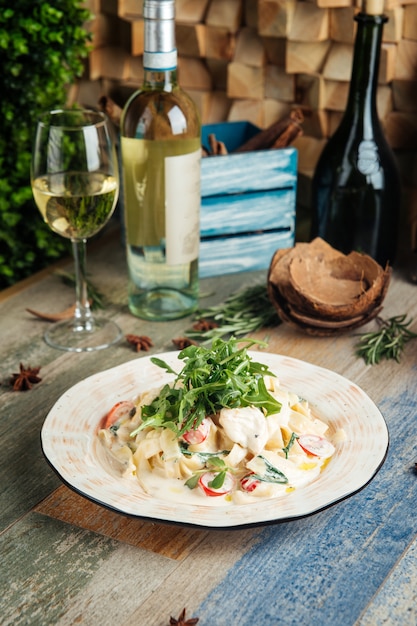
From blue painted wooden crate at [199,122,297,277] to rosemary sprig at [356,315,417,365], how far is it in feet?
0.94

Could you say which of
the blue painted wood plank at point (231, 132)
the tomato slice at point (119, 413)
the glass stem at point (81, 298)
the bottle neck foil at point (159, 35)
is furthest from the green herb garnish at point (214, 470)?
the blue painted wood plank at point (231, 132)

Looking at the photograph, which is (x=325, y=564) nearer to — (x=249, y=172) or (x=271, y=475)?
(x=271, y=475)

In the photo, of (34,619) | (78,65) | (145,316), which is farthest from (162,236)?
(34,619)

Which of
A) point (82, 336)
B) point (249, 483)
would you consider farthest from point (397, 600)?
point (82, 336)

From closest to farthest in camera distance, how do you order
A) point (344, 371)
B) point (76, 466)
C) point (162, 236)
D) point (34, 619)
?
point (34, 619) < point (76, 466) < point (344, 371) < point (162, 236)

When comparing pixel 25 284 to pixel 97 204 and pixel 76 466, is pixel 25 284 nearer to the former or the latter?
pixel 97 204

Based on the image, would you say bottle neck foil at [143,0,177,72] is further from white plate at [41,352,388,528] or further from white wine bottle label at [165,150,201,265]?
white plate at [41,352,388,528]

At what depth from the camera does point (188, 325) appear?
132 centimetres

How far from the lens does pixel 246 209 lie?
4.74 feet

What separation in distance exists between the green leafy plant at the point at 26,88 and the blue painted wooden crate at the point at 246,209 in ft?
1.10

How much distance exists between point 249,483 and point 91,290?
0.66 m

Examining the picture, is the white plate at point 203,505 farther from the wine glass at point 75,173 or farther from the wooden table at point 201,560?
the wine glass at point 75,173

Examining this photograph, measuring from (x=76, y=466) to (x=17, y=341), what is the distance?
451 millimetres

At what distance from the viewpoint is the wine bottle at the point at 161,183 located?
1230mm
